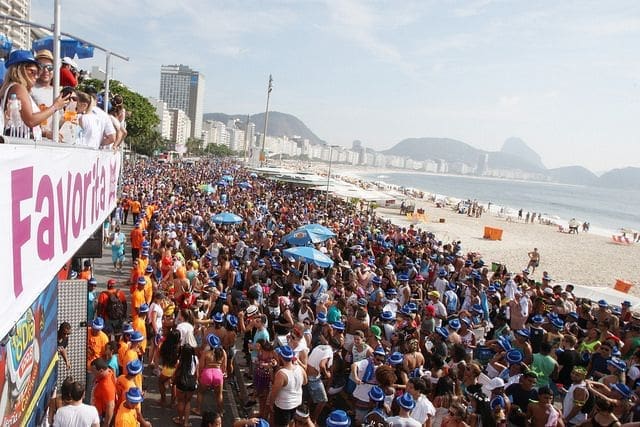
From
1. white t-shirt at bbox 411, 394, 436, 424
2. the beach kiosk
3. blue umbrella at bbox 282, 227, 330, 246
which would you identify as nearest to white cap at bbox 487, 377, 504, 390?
white t-shirt at bbox 411, 394, 436, 424

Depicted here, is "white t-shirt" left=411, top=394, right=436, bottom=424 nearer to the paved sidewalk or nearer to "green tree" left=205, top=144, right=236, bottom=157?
the paved sidewalk

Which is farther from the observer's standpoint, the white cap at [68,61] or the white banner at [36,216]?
the white cap at [68,61]

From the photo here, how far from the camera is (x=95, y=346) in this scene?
20.9 feet

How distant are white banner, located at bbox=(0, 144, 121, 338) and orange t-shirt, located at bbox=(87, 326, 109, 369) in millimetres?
3417

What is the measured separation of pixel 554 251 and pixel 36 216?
34.3 meters

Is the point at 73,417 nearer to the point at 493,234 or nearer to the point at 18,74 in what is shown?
the point at 18,74

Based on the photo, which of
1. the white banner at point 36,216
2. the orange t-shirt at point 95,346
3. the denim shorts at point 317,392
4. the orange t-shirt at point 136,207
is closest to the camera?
the white banner at point 36,216

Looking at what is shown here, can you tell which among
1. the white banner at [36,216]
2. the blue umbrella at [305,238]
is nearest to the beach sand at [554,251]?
the blue umbrella at [305,238]

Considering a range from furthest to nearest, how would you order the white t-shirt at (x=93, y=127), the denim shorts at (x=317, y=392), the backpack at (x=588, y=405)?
the denim shorts at (x=317, y=392) < the backpack at (x=588, y=405) < the white t-shirt at (x=93, y=127)

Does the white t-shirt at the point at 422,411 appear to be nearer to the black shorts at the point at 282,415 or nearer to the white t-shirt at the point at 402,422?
the white t-shirt at the point at 402,422

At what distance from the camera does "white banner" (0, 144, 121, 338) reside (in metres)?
1.97

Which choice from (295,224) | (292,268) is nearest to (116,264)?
(292,268)

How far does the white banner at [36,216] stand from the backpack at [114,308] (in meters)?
4.85

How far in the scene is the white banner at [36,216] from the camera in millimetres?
1970
